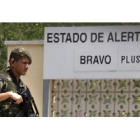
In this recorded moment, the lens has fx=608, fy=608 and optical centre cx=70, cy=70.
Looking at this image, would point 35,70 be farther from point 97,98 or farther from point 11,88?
point 11,88

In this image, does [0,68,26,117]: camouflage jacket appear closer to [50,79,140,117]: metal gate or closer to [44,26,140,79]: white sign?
[44,26,140,79]: white sign

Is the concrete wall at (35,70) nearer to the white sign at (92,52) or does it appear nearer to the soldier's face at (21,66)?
the white sign at (92,52)

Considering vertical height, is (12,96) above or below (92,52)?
below

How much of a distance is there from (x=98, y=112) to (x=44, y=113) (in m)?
0.73

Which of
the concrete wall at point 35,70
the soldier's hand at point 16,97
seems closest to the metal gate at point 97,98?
the concrete wall at point 35,70

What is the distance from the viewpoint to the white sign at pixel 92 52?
796cm

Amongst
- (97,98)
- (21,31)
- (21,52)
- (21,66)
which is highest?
(21,31)

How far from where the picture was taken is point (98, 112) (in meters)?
8.20

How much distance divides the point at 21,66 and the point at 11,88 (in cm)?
47

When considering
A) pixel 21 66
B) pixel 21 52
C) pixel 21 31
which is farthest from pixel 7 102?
pixel 21 31

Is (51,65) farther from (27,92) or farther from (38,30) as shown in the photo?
(38,30)

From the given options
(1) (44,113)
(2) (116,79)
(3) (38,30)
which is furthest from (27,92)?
(3) (38,30)

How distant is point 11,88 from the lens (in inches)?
284

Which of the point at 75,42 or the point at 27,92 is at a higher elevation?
the point at 75,42
